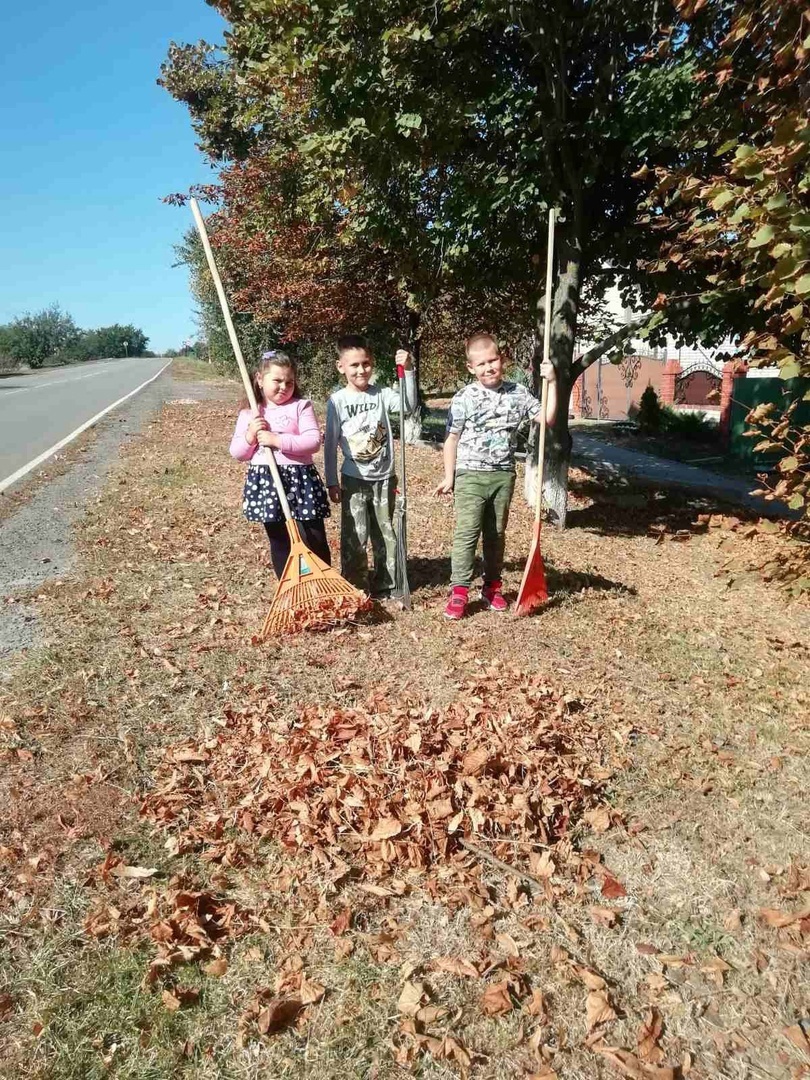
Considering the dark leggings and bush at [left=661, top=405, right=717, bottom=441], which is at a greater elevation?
the dark leggings

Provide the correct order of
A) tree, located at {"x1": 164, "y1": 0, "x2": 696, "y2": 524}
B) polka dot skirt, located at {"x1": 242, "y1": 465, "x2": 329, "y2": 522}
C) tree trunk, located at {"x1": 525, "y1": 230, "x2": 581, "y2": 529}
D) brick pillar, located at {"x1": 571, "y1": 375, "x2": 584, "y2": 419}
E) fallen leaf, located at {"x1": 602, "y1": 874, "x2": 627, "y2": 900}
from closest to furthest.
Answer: fallen leaf, located at {"x1": 602, "y1": 874, "x2": 627, "y2": 900}
polka dot skirt, located at {"x1": 242, "y1": 465, "x2": 329, "y2": 522}
tree, located at {"x1": 164, "y1": 0, "x2": 696, "y2": 524}
tree trunk, located at {"x1": 525, "y1": 230, "x2": 581, "y2": 529}
brick pillar, located at {"x1": 571, "y1": 375, "x2": 584, "y2": 419}

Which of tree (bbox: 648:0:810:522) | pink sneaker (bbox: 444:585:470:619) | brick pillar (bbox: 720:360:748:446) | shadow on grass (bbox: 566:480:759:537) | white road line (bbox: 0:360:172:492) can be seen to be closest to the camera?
tree (bbox: 648:0:810:522)

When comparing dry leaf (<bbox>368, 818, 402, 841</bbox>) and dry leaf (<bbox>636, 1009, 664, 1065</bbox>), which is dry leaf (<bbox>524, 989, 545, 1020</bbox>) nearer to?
dry leaf (<bbox>636, 1009, 664, 1065</bbox>)

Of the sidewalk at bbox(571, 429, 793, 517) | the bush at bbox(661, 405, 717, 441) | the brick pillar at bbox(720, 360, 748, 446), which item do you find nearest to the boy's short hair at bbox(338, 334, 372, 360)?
the sidewalk at bbox(571, 429, 793, 517)

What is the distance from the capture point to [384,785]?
10.3 feet

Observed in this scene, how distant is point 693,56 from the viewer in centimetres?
617

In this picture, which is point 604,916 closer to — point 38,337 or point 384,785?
point 384,785

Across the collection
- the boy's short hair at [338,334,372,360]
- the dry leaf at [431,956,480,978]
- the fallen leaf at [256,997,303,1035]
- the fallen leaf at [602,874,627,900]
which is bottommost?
the fallen leaf at [602,874,627,900]

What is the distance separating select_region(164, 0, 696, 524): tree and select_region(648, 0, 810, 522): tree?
44 cm

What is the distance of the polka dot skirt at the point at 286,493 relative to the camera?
15.6 ft

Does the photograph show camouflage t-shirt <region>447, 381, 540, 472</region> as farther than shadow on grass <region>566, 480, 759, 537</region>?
No

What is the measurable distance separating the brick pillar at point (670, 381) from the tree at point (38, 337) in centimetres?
7401

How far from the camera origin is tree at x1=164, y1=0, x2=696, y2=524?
6.18 meters

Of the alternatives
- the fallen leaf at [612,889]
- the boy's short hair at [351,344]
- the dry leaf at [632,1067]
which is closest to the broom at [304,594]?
the boy's short hair at [351,344]
